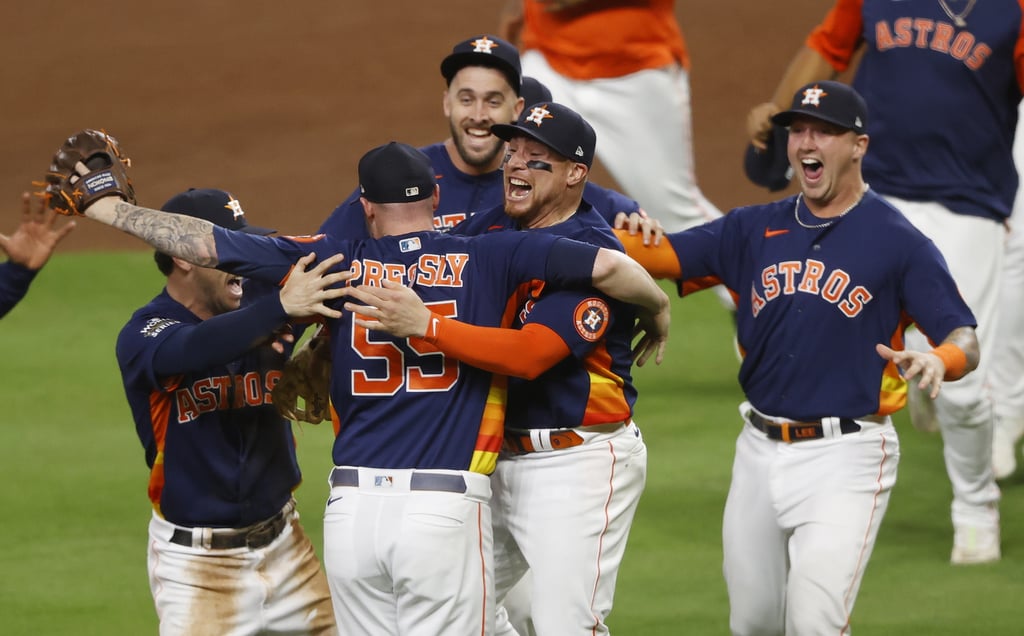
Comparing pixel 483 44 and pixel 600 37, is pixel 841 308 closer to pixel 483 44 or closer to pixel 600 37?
pixel 483 44

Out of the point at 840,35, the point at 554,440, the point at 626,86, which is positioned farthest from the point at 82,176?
the point at 626,86

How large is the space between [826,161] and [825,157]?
12 millimetres

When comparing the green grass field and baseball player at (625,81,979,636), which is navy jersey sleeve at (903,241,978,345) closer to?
baseball player at (625,81,979,636)

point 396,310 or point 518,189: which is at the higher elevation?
point 518,189

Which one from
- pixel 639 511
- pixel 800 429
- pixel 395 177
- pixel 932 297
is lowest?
pixel 639 511

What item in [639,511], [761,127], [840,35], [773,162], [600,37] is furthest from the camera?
[600,37]

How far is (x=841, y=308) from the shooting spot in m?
4.63

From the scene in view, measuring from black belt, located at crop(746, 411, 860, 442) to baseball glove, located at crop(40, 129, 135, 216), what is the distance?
1970mm

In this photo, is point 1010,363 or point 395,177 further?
point 1010,363

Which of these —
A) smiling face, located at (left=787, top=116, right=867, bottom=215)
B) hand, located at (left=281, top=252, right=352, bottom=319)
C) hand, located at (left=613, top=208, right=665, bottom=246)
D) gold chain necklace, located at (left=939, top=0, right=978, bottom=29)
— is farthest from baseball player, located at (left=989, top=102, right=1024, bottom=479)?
hand, located at (left=281, top=252, right=352, bottom=319)

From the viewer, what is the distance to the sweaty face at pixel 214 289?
440cm

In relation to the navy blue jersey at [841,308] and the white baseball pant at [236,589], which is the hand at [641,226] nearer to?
the navy blue jersey at [841,308]

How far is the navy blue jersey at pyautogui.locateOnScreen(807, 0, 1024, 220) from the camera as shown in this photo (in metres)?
6.34

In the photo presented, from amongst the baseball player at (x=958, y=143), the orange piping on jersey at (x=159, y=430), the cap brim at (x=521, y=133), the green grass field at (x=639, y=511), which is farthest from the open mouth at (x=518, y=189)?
the baseball player at (x=958, y=143)
